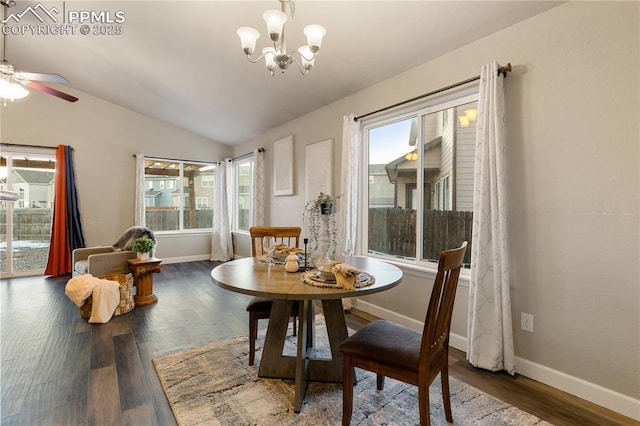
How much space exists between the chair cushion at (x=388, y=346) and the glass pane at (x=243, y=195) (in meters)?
4.77

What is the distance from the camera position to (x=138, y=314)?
132 inches

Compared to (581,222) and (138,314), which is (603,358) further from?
(138,314)

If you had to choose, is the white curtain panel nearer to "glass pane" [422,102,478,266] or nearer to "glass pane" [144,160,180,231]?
"glass pane" [144,160,180,231]

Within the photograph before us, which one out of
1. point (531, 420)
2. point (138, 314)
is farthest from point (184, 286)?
point (531, 420)

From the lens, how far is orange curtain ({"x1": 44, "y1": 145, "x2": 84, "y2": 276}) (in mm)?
5047

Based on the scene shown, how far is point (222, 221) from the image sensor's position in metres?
6.49

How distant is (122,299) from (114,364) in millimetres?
1265

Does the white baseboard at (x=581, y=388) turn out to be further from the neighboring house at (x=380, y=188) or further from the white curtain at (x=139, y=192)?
the white curtain at (x=139, y=192)

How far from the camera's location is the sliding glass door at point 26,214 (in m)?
4.94

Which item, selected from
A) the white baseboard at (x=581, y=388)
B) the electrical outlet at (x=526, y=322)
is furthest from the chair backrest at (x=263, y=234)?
the white baseboard at (x=581, y=388)

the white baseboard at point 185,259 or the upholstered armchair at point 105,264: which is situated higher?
the upholstered armchair at point 105,264

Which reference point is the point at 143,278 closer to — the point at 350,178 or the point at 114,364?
the point at 114,364

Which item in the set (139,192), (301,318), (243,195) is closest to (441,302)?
(301,318)

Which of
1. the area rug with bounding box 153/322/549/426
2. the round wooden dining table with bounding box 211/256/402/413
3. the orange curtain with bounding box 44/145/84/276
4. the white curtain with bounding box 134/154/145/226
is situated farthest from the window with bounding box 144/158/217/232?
the round wooden dining table with bounding box 211/256/402/413
